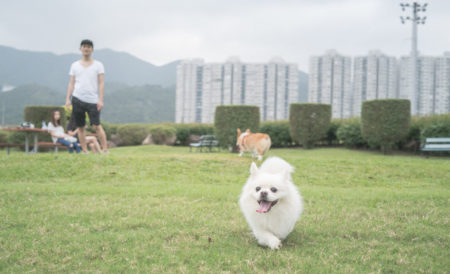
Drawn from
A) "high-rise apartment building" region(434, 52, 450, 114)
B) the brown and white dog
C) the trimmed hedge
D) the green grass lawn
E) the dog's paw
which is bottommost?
the green grass lawn

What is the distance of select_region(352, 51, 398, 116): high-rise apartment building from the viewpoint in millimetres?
65875

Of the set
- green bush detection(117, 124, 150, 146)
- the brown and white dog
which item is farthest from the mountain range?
the brown and white dog

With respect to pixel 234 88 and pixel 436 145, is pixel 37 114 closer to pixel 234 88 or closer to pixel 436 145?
pixel 436 145

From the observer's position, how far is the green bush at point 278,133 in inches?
834

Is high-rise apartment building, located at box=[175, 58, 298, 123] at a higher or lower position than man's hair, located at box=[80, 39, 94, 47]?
higher

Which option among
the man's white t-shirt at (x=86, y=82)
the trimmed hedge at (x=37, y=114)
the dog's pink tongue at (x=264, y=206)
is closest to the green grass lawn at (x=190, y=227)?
the dog's pink tongue at (x=264, y=206)

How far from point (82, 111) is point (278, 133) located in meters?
14.4

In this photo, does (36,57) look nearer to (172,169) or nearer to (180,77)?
(180,77)

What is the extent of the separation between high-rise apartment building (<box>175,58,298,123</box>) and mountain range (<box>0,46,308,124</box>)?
4.42 metres

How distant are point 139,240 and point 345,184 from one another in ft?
19.6

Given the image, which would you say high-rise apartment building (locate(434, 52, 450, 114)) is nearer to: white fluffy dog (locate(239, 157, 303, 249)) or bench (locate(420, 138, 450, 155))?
bench (locate(420, 138, 450, 155))

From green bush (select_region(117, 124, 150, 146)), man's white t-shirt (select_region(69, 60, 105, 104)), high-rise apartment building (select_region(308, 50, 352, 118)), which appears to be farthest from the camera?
high-rise apartment building (select_region(308, 50, 352, 118))

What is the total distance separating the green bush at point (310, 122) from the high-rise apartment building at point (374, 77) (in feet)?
166

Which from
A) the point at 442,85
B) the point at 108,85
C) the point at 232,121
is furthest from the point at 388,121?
the point at 108,85
